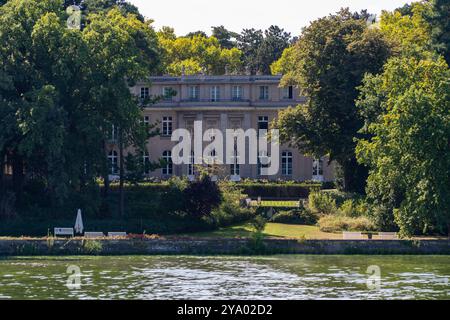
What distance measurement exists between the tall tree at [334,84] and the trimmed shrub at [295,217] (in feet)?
20.9

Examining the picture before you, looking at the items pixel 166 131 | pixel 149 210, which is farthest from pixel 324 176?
pixel 149 210

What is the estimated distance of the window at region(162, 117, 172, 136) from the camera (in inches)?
4129

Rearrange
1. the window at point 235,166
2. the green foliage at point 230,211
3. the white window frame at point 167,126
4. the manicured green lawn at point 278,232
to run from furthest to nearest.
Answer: the white window frame at point 167,126
the window at point 235,166
the green foliage at point 230,211
the manicured green lawn at point 278,232

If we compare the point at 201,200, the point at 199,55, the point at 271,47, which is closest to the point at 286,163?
the point at 201,200

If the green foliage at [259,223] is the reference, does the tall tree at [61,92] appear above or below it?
above

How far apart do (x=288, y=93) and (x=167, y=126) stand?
1063 centimetres

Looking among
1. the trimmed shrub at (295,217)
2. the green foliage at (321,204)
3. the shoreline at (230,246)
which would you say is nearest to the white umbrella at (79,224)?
Result: the shoreline at (230,246)

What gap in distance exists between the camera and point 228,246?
58.6 m

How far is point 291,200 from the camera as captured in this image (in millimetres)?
86125

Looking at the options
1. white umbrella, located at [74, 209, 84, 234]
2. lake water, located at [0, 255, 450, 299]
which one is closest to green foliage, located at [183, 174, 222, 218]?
white umbrella, located at [74, 209, 84, 234]

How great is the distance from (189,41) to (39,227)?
83.2m

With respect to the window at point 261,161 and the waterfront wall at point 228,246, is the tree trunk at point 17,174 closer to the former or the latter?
the waterfront wall at point 228,246

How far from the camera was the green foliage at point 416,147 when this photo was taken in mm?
59469

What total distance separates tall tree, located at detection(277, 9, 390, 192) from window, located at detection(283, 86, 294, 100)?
63.6 feet
